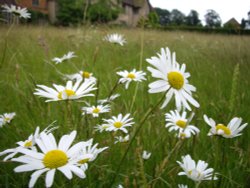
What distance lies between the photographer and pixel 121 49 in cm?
332

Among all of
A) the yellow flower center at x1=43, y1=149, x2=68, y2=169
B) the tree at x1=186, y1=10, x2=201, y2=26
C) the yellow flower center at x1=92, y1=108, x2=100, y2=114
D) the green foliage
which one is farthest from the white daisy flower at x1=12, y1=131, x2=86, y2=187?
the tree at x1=186, y1=10, x2=201, y2=26

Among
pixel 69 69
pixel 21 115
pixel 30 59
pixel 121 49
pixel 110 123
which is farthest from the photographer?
pixel 121 49

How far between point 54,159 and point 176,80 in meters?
0.33

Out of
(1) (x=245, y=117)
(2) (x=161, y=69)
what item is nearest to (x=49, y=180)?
(2) (x=161, y=69)

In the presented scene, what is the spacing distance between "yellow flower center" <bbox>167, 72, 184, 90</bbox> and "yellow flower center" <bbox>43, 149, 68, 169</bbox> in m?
0.30

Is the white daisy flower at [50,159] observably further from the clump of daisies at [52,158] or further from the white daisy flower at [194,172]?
the white daisy flower at [194,172]

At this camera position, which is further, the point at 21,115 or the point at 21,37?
the point at 21,37

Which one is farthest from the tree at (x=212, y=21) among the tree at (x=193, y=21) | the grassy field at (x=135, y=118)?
the tree at (x=193, y=21)

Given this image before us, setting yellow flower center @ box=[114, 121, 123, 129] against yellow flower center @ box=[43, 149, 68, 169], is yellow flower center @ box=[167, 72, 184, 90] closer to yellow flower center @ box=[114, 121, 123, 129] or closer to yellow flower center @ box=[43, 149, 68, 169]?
yellow flower center @ box=[43, 149, 68, 169]

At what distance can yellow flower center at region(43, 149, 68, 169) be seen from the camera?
0.50 meters

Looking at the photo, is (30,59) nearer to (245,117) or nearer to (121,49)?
(121,49)

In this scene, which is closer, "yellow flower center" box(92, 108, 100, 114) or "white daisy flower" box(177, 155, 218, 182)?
"white daisy flower" box(177, 155, 218, 182)

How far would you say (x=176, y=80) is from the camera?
0.64m

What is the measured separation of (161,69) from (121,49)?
2.76 metres
